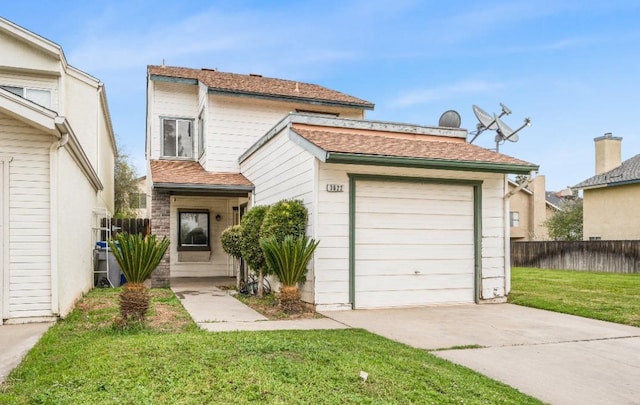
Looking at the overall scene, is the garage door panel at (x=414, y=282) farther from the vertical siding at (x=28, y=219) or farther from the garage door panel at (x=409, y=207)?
the vertical siding at (x=28, y=219)

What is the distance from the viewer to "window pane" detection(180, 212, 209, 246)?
1694 cm

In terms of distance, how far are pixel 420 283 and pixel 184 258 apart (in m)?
9.29

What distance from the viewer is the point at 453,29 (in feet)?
49.5

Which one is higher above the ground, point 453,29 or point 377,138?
point 453,29

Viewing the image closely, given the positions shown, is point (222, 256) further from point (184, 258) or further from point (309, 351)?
point (309, 351)

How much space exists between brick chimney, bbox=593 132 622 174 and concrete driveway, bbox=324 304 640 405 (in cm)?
1978

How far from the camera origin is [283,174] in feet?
37.2

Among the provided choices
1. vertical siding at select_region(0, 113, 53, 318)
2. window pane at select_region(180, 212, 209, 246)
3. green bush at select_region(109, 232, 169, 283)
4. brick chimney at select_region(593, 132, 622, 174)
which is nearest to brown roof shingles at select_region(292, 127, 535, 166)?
green bush at select_region(109, 232, 169, 283)

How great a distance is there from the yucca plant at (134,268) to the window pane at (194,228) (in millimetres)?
9760

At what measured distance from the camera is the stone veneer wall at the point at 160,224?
13375 mm

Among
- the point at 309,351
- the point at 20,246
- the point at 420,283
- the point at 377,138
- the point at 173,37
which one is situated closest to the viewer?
the point at 309,351

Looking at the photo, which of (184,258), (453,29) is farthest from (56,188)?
(453,29)

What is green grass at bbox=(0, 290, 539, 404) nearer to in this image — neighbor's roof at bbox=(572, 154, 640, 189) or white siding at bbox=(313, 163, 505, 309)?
white siding at bbox=(313, 163, 505, 309)

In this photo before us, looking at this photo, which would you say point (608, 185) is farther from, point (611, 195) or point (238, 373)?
point (238, 373)
